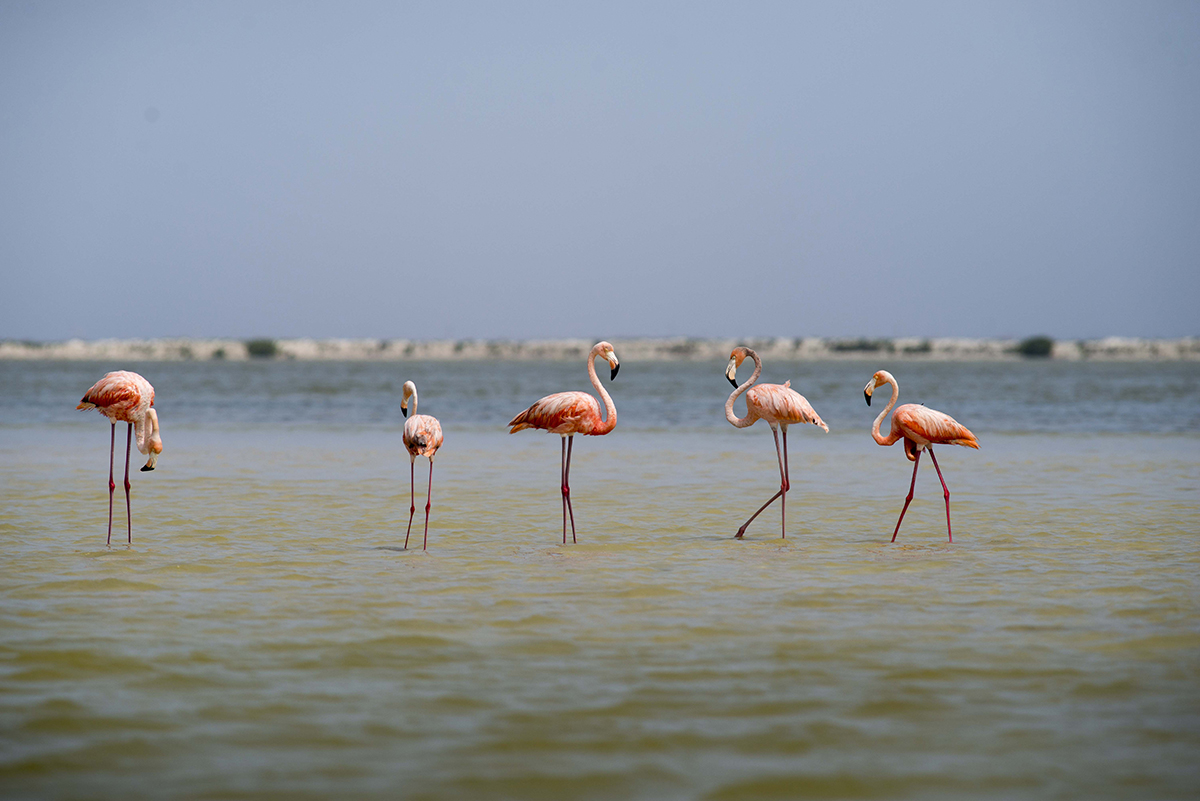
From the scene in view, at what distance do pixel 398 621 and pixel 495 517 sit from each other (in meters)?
4.53

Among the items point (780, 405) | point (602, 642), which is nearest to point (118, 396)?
point (602, 642)

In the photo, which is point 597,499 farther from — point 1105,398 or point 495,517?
point 1105,398

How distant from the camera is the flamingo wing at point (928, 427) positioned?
9352mm

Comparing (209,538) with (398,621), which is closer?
(398,621)

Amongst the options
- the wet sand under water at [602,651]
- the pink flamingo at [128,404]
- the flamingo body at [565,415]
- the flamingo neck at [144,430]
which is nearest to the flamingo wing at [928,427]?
the wet sand under water at [602,651]

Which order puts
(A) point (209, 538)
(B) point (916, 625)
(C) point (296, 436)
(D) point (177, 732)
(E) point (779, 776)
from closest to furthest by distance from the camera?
(E) point (779, 776)
(D) point (177, 732)
(B) point (916, 625)
(A) point (209, 538)
(C) point (296, 436)

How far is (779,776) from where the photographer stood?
3861 mm

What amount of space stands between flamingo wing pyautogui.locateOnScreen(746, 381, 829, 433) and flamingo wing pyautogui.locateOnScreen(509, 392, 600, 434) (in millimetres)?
1439

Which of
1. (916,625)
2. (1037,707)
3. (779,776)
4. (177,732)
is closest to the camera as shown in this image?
(779,776)

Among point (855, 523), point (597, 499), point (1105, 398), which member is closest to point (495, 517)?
point (597, 499)

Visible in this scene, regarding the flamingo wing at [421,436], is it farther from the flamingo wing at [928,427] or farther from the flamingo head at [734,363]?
the flamingo wing at [928,427]

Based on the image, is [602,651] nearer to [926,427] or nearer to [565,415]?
[565,415]

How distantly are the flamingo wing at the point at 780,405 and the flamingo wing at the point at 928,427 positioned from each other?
0.68 m

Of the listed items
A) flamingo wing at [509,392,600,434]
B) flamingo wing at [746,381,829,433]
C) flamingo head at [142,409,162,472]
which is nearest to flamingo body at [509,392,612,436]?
flamingo wing at [509,392,600,434]
